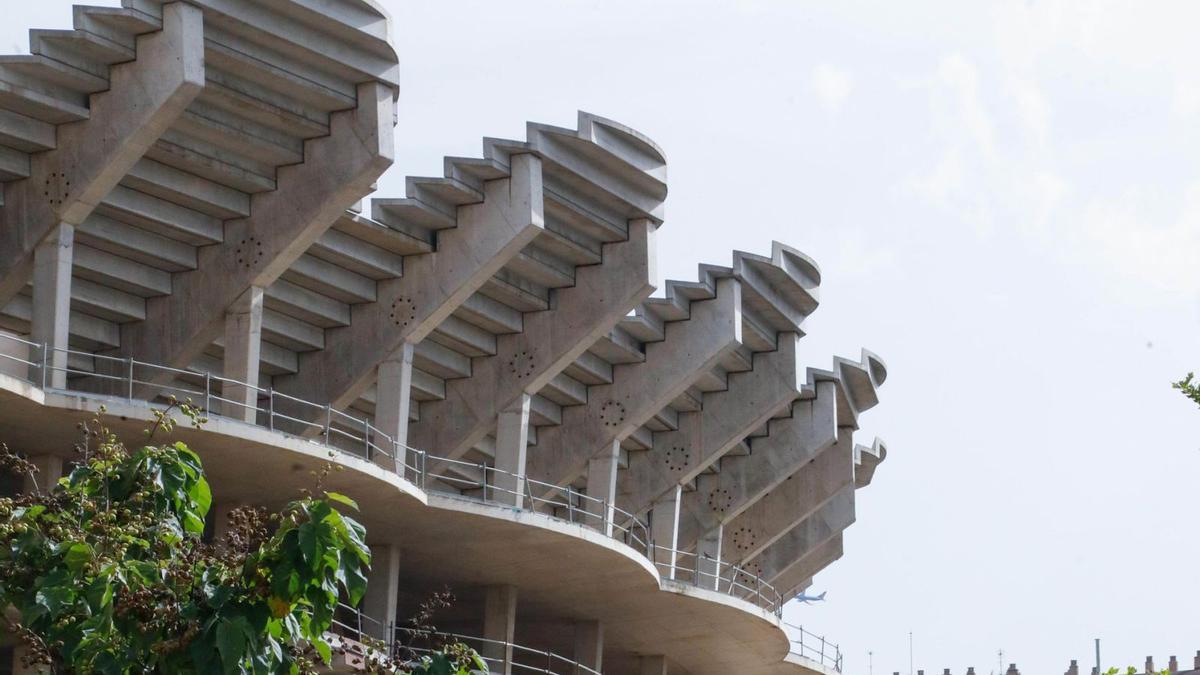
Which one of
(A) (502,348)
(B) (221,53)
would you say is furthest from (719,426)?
(B) (221,53)

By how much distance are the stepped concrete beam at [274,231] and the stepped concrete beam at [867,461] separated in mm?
24875

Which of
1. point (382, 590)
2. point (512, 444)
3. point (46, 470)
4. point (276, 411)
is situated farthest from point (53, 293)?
point (512, 444)

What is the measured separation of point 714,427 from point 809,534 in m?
10.7

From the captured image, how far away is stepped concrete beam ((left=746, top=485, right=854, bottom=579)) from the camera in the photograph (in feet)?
196

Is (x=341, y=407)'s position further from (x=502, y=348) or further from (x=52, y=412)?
(x=52, y=412)

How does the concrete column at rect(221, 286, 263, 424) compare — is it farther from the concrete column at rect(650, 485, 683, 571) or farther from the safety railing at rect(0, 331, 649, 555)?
the concrete column at rect(650, 485, 683, 571)

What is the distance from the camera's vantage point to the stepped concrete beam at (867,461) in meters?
59.3

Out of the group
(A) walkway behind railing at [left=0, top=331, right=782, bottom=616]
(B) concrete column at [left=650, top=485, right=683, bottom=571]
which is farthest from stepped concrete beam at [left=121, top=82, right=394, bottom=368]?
(B) concrete column at [left=650, top=485, right=683, bottom=571]

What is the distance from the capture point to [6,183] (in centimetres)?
3553

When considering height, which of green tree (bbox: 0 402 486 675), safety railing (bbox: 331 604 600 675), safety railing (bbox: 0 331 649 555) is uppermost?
safety railing (bbox: 0 331 649 555)

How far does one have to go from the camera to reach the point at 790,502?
184 ft

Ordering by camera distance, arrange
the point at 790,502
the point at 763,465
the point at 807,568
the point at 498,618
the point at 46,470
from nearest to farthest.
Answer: the point at 46,470
the point at 498,618
the point at 763,465
the point at 790,502
the point at 807,568

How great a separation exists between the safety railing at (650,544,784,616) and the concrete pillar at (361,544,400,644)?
345 inches

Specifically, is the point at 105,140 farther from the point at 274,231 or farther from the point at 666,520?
the point at 666,520
